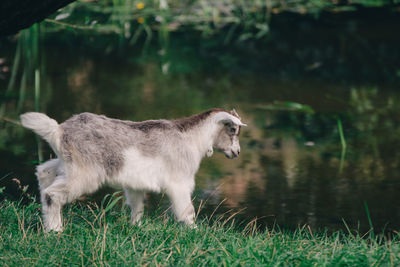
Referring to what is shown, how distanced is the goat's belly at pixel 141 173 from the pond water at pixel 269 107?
0.96 metres

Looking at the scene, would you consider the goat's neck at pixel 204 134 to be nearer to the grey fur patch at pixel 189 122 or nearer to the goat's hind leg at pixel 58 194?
the grey fur patch at pixel 189 122

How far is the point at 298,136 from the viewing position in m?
8.15

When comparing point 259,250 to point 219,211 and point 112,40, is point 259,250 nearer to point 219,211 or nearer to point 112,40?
point 219,211

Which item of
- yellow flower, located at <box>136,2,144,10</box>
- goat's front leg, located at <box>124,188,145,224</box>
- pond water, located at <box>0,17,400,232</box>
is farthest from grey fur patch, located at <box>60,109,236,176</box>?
yellow flower, located at <box>136,2,144,10</box>

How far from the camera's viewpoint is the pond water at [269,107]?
6.36 m

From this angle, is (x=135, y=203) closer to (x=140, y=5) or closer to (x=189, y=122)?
(x=189, y=122)

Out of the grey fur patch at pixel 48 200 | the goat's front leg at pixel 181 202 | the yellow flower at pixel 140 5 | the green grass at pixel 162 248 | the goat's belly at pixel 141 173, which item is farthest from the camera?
the yellow flower at pixel 140 5

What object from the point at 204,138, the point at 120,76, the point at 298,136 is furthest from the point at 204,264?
the point at 120,76

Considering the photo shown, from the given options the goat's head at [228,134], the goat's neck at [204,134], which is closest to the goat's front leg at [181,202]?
the goat's neck at [204,134]

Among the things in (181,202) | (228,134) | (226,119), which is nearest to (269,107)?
(228,134)

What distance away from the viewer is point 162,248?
4.44 metres

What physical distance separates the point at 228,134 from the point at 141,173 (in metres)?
0.88

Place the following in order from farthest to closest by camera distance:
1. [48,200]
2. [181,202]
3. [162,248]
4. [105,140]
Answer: [181,202] < [105,140] < [48,200] < [162,248]

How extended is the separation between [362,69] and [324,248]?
6775mm
